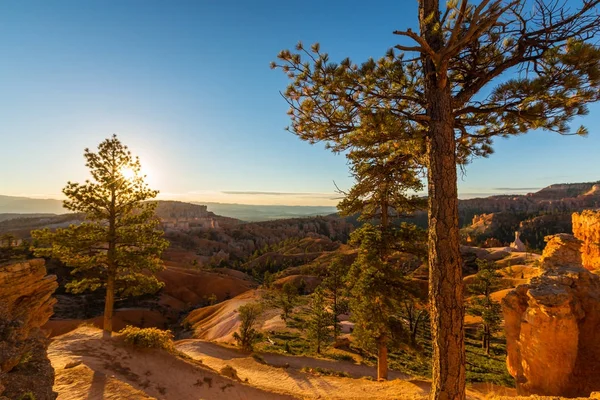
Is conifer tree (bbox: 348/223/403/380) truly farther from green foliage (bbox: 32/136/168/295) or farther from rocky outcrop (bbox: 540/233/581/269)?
green foliage (bbox: 32/136/168/295)

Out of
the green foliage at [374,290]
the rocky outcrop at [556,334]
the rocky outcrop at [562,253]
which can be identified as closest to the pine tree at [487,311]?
the rocky outcrop at [562,253]

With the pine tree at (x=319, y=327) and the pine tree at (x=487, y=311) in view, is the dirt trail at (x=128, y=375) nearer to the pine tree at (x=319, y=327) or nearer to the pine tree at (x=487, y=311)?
the pine tree at (x=319, y=327)

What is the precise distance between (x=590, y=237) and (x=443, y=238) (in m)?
33.9

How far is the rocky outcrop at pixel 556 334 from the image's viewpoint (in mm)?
7645

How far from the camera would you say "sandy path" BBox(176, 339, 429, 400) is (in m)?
11.3

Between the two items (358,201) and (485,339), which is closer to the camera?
(358,201)

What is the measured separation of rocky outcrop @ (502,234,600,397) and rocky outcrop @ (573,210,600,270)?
2303cm

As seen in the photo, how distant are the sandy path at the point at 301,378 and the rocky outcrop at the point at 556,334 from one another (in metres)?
3.61

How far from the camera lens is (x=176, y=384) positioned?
10.3 metres

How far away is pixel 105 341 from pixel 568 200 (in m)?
238

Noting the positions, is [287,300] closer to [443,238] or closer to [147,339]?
[147,339]

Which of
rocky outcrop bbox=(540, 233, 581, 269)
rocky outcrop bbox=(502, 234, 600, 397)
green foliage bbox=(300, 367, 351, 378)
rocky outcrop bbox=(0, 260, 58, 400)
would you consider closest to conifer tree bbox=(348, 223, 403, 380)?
rocky outcrop bbox=(502, 234, 600, 397)

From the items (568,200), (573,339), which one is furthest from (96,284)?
(568,200)

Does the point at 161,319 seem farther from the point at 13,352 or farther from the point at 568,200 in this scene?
the point at 568,200
